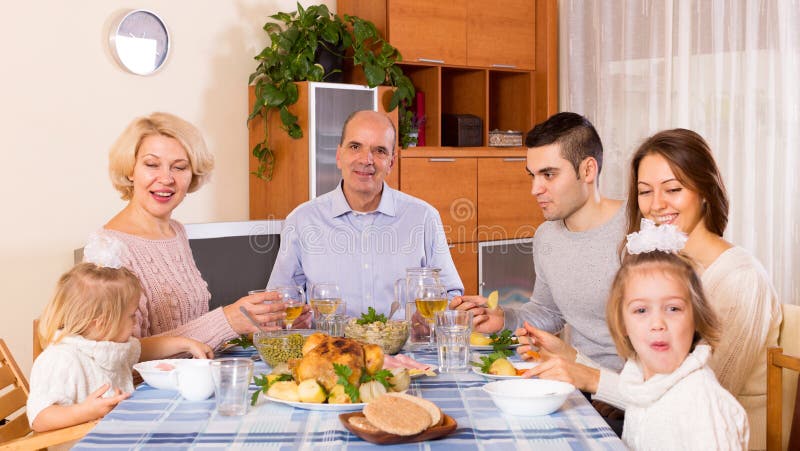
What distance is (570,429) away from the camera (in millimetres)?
1720

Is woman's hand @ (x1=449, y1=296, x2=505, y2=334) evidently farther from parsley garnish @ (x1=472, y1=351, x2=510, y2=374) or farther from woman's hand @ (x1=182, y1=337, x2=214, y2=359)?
woman's hand @ (x1=182, y1=337, x2=214, y2=359)

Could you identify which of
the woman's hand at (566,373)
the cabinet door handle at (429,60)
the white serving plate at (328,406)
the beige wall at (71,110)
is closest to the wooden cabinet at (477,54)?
the cabinet door handle at (429,60)

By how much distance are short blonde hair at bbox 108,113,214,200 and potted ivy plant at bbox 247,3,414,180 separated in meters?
1.56

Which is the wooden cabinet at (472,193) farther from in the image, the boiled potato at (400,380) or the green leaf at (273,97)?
the boiled potato at (400,380)

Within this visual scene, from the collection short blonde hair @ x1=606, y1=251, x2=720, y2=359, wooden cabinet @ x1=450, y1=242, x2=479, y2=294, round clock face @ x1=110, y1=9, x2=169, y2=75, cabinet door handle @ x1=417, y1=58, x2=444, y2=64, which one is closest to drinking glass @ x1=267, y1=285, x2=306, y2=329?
short blonde hair @ x1=606, y1=251, x2=720, y2=359

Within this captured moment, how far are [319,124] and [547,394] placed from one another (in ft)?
9.14

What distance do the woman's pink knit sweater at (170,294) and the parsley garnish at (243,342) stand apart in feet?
0.15

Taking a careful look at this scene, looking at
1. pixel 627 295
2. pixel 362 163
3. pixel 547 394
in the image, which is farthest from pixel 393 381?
pixel 362 163

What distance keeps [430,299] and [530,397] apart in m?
0.64

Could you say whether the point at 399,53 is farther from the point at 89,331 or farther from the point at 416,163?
the point at 89,331

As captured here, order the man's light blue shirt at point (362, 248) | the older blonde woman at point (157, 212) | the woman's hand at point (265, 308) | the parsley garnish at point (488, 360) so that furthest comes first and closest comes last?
the man's light blue shirt at point (362, 248)
the older blonde woman at point (157, 212)
the woman's hand at point (265, 308)
the parsley garnish at point (488, 360)

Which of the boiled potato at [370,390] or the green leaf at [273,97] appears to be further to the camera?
the green leaf at [273,97]

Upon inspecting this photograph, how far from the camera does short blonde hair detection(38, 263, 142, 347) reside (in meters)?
2.13

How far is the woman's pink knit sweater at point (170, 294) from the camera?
245 centimetres
